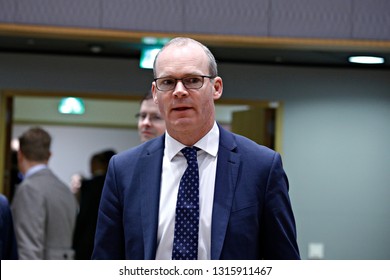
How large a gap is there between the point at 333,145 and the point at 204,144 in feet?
17.7

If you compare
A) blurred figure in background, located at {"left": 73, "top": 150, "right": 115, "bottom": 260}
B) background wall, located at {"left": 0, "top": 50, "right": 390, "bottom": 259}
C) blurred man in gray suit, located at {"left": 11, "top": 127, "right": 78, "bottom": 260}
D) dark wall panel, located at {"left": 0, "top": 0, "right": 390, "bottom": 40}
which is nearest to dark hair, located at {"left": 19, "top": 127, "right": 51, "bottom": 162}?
blurred man in gray suit, located at {"left": 11, "top": 127, "right": 78, "bottom": 260}

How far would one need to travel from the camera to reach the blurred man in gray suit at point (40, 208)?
5.12m

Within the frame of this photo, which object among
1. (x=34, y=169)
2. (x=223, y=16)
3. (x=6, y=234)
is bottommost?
(x=6, y=234)

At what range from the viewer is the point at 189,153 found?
2334mm

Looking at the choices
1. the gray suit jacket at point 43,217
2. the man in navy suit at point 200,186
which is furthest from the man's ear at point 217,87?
the gray suit jacket at point 43,217

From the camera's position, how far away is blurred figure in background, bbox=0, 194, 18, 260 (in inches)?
143

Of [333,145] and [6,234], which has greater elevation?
[333,145]

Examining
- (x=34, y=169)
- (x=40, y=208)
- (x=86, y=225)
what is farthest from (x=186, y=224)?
(x=34, y=169)

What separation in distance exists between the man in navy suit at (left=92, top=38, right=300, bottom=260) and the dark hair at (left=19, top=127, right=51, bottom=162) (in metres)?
2.99

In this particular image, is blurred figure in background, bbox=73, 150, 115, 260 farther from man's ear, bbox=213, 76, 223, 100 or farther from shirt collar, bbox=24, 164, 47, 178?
man's ear, bbox=213, 76, 223, 100

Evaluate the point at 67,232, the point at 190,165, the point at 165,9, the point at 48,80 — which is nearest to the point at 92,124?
the point at 48,80

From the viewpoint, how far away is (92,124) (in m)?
13.4

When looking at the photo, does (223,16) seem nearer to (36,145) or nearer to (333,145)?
(333,145)
